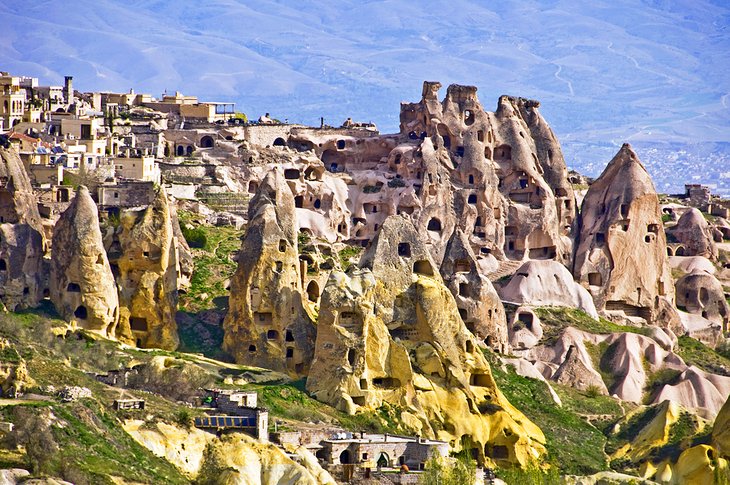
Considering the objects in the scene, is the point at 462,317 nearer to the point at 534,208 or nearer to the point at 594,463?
the point at 594,463

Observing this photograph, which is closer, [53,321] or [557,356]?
[53,321]

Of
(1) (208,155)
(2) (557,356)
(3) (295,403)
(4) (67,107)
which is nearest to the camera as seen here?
(3) (295,403)

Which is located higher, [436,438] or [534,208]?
[534,208]

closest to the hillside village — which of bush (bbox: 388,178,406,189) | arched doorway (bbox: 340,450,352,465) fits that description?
arched doorway (bbox: 340,450,352,465)

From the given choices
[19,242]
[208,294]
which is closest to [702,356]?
[208,294]

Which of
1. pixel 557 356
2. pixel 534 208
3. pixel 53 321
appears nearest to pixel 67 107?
pixel 534 208

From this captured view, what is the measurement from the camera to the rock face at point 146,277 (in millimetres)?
89438

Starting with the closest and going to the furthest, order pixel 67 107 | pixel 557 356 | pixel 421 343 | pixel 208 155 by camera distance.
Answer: pixel 421 343, pixel 557 356, pixel 208 155, pixel 67 107

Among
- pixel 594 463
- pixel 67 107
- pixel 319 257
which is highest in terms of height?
pixel 67 107

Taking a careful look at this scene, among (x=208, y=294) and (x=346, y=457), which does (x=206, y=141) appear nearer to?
(x=208, y=294)

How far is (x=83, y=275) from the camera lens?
3447 inches

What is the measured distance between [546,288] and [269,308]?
28.4 meters

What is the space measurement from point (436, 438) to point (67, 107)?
52506 millimetres

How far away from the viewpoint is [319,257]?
313 feet
